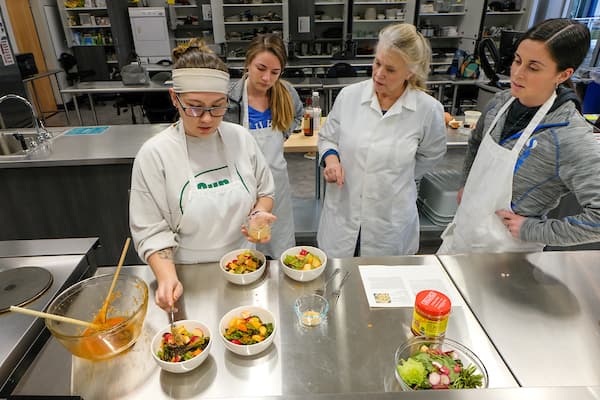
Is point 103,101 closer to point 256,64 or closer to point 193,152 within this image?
point 256,64

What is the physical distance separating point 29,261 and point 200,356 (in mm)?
778

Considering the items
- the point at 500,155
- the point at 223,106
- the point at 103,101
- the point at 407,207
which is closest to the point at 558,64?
the point at 500,155

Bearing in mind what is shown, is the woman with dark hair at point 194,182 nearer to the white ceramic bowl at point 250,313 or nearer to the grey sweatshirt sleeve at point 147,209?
the grey sweatshirt sleeve at point 147,209

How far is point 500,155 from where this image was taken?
53.9 inches

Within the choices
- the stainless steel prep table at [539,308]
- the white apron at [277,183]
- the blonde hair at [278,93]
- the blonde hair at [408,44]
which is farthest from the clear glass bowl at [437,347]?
the blonde hair at [278,93]

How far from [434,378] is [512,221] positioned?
2.55 ft

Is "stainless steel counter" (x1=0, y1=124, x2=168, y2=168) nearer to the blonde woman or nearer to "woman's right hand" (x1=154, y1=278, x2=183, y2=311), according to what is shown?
the blonde woman

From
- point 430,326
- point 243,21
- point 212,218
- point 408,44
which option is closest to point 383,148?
point 408,44

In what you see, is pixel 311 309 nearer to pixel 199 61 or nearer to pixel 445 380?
pixel 445 380

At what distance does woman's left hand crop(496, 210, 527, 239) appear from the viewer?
1.31 meters

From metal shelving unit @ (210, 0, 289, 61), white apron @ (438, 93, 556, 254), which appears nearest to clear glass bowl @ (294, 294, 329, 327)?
white apron @ (438, 93, 556, 254)

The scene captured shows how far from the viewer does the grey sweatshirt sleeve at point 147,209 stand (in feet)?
3.84

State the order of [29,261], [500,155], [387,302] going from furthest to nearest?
[500,155] → [29,261] → [387,302]

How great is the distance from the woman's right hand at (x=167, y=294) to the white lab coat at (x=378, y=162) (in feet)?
3.56
